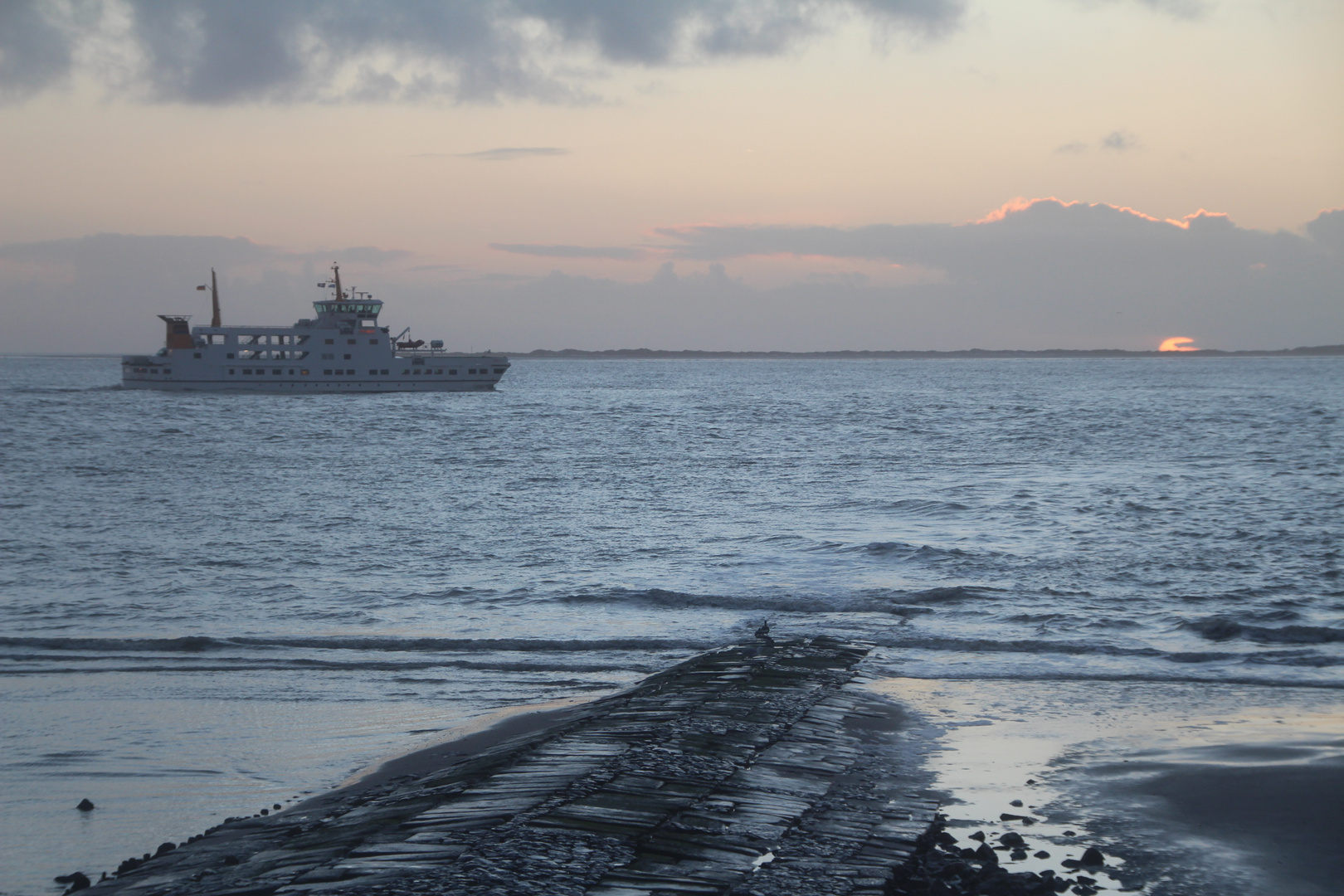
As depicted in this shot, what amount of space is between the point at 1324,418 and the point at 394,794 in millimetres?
72629

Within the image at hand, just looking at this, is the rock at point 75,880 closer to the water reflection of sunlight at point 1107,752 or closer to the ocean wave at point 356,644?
the water reflection of sunlight at point 1107,752

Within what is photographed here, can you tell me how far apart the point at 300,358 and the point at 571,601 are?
271ft

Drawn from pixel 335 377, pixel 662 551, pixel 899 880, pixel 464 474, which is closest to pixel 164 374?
pixel 335 377

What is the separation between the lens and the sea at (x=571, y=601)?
27.6ft

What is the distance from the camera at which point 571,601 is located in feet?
50.8

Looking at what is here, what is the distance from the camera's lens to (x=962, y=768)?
7.60 m

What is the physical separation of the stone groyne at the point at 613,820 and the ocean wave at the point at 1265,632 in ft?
22.4

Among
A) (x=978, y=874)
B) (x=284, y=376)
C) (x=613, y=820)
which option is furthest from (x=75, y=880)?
(x=284, y=376)

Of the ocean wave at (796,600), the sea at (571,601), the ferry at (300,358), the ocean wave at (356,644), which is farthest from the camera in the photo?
the ferry at (300,358)

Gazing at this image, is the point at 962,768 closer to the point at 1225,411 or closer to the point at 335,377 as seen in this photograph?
the point at 1225,411

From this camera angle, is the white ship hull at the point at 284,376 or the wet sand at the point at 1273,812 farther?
the white ship hull at the point at 284,376

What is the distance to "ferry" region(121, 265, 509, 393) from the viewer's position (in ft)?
296

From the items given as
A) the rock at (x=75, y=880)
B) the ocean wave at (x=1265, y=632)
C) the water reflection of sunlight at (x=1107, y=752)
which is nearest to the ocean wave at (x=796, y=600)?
the ocean wave at (x=1265, y=632)

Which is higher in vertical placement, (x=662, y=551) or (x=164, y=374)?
(x=164, y=374)
